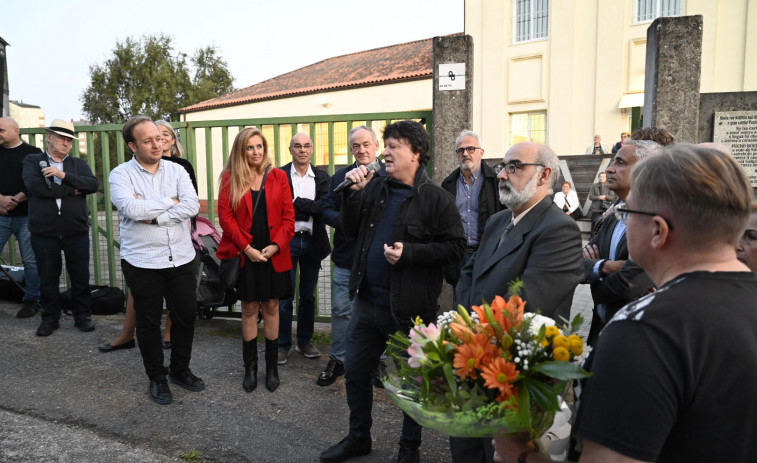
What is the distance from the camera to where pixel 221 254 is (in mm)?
4473

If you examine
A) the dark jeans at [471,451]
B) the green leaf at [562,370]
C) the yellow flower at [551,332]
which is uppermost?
the yellow flower at [551,332]

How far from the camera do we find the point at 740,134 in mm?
4840

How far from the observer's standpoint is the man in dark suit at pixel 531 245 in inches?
96.7

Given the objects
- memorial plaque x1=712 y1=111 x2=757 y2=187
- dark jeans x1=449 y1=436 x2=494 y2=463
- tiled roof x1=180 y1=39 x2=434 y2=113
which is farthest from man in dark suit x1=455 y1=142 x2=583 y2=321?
tiled roof x1=180 y1=39 x2=434 y2=113

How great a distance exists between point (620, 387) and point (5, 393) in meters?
4.66

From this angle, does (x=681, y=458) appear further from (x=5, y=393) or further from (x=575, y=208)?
(x=575, y=208)

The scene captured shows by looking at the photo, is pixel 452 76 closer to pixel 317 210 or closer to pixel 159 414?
pixel 317 210

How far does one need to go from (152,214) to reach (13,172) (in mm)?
3047

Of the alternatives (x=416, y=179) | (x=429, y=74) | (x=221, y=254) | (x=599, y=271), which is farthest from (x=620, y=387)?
(x=429, y=74)

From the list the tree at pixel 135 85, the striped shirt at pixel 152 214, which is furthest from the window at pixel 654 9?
the tree at pixel 135 85

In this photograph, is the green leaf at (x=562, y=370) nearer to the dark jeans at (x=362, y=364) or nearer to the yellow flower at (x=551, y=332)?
the yellow flower at (x=551, y=332)

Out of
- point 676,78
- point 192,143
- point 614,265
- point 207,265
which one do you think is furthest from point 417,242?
point 192,143

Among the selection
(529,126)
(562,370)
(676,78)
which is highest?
(529,126)

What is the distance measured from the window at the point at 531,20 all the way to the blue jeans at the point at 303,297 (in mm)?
16213
